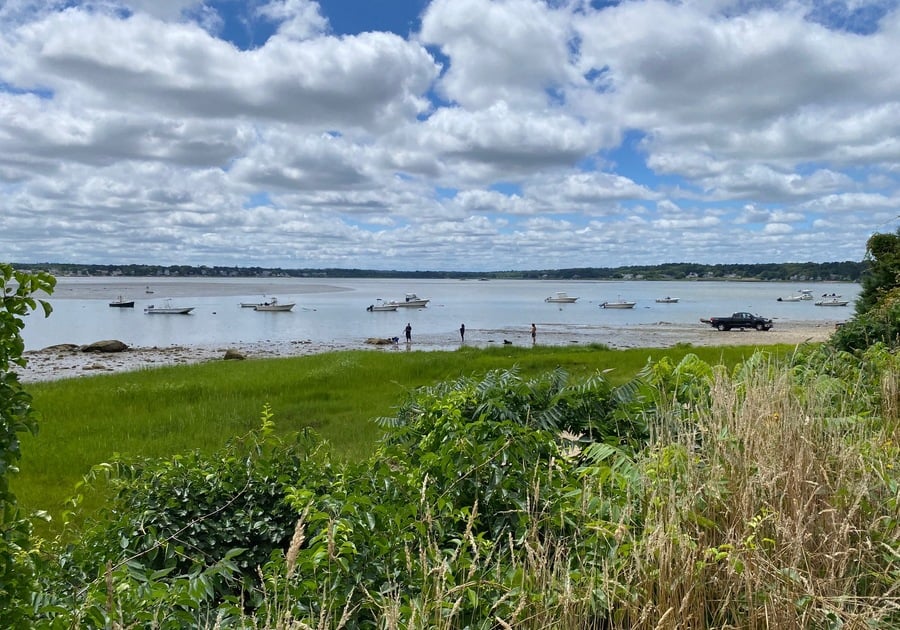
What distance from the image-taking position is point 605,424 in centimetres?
536

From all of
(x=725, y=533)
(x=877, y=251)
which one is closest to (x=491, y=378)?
(x=725, y=533)

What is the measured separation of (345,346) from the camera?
149 feet

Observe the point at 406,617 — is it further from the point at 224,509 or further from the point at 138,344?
the point at 138,344

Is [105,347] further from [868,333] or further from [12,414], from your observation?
[12,414]

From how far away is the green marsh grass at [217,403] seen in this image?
417 inches

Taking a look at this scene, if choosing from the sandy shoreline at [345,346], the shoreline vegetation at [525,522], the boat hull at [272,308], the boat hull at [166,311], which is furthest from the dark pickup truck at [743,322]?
the boat hull at [166,311]

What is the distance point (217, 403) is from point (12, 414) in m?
14.7

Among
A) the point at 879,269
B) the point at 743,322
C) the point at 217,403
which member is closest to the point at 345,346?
the point at 217,403

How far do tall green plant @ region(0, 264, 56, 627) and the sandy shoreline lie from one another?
97.2 feet

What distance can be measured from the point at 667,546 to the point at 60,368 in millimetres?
37790

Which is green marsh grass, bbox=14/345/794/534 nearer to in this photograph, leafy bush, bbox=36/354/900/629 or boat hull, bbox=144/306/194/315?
leafy bush, bbox=36/354/900/629

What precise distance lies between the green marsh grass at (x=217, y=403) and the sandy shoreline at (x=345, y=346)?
10.2 m

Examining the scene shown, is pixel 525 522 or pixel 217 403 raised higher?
pixel 525 522

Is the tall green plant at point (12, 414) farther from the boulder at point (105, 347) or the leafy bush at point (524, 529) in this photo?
the boulder at point (105, 347)
